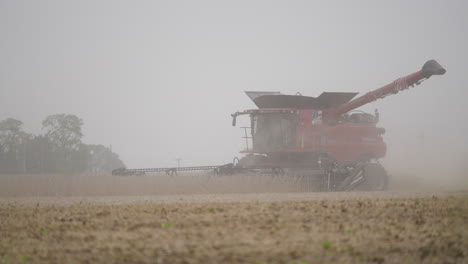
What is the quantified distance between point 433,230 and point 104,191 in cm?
1271

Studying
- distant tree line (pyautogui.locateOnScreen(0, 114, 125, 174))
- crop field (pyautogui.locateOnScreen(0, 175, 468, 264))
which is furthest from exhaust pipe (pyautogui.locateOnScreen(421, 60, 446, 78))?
distant tree line (pyautogui.locateOnScreen(0, 114, 125, 174))

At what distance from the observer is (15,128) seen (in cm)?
4872

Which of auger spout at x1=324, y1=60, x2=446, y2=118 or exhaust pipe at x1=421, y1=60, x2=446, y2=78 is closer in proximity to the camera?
exhaust pipe at x1=421, y1=60, x2=446, y2=78

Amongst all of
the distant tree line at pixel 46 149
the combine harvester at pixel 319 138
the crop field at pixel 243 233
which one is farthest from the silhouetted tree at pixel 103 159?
the crop field at pixel 243 233

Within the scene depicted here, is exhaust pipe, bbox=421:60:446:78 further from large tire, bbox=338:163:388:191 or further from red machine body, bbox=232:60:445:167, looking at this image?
large tire, bbox=338:163:388:191

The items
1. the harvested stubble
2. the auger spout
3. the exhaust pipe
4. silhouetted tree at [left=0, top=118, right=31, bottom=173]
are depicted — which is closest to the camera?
the harvested stubble

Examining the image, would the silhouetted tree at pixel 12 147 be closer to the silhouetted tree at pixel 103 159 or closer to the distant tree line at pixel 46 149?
the distant tree line at pixel 46 149

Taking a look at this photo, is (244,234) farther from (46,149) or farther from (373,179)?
(46,149)

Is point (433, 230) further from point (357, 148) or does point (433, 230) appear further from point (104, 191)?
point (104, 191)

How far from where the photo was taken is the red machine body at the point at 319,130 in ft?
58.6

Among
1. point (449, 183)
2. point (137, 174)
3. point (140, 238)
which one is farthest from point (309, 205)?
point (449, 183)

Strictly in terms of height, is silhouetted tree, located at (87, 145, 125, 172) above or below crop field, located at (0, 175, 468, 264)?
above

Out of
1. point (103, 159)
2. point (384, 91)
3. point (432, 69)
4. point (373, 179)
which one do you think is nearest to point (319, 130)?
point (373, 179)

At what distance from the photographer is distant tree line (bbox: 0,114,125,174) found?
43750 millimetres
